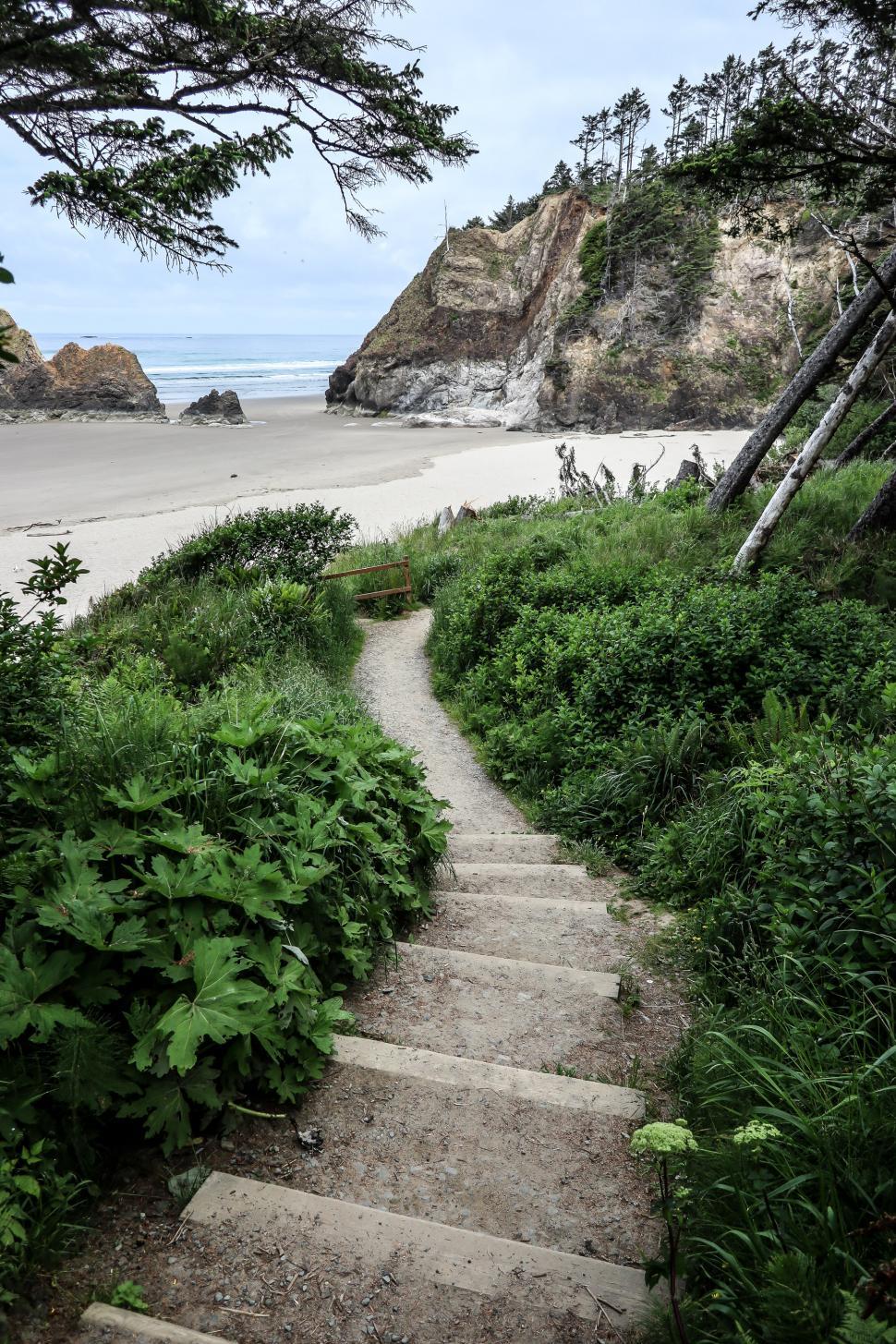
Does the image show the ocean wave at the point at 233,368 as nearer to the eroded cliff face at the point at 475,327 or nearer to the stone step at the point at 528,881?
the eroded cliff face at the point at 475,327

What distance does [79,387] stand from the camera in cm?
4509

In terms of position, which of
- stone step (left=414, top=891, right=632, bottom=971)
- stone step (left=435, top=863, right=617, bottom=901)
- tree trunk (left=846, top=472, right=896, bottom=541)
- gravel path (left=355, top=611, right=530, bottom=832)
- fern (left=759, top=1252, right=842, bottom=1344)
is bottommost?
gravel path (left=355, top=611, right=530, bottom=832)

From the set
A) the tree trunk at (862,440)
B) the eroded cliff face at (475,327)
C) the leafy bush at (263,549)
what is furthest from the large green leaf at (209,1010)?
the eroded cliff face at (475,327)

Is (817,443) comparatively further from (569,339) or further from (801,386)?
(569,339)

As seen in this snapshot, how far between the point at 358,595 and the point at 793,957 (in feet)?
35.1

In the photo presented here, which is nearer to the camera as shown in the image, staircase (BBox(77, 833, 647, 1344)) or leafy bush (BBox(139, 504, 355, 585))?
staircase (BBox(77, 833, 647, 1344))

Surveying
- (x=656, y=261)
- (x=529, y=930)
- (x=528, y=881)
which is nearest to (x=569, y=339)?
(x=656, y=261)

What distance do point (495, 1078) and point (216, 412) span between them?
148ft

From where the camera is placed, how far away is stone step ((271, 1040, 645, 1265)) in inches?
93.9

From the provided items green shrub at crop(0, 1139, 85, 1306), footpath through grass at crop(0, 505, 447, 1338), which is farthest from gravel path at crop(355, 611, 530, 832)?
green shrub at crop(0, 1139, 85, 1306)

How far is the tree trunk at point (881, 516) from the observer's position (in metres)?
9.91

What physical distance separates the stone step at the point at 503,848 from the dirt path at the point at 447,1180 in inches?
56.1

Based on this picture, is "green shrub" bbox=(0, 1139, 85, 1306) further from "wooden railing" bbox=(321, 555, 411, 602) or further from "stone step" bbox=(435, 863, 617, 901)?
"wooden railing" bbox=(321, 555, 411, 602)

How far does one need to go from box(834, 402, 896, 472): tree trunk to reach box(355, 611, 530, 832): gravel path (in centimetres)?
767
